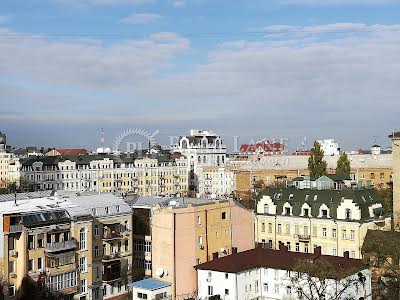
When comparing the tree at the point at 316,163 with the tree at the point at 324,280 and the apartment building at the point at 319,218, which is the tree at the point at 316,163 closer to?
the apartment building at the point at 319,218

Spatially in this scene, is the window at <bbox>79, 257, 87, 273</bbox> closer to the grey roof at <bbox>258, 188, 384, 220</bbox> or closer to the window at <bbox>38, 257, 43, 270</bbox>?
the window at <bbox>38, 257, 43, 270</bbox>

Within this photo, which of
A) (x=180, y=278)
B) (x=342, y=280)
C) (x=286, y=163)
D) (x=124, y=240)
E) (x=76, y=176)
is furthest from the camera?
(x=76, y=176)

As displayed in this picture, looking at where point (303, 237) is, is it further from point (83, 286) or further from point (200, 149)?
point (200, 149)

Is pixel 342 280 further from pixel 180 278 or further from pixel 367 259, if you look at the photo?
pixel 180 278

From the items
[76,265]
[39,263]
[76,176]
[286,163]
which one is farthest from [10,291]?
[76,176]

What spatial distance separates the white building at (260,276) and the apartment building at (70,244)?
285 inches

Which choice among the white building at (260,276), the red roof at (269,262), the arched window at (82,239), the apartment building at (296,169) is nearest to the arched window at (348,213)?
the red roof at (269,262)

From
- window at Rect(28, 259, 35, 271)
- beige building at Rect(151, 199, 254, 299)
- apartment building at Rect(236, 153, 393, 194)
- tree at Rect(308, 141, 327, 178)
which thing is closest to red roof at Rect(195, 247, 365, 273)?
beige building at Rect(151, 199, 254, 299)

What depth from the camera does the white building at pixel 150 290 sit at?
3459 centimetres

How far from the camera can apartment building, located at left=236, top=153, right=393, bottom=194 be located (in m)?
88.4

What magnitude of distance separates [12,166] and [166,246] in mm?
94825

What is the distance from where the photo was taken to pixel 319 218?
146 feet

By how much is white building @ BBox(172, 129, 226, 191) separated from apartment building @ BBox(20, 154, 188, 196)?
8161 mm

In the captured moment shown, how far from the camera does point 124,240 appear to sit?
132ft
